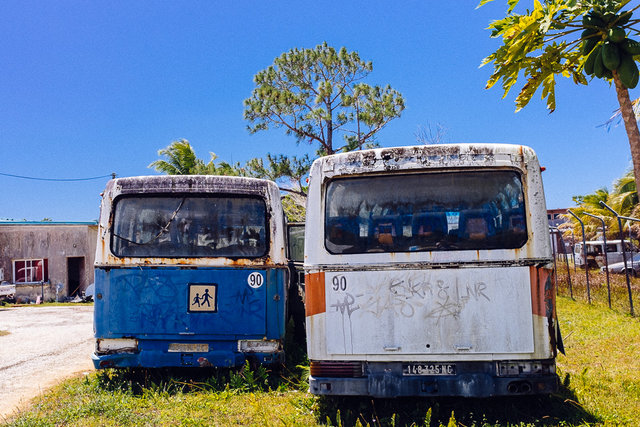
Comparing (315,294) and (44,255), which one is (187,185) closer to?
(315,294)

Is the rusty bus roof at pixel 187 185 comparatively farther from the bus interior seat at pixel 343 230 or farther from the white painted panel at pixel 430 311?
the white painted panel at pixel 430 311

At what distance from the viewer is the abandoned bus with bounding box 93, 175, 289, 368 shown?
6418mm

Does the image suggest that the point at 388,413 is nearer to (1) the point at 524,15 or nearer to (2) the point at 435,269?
(2) the point at 435,269

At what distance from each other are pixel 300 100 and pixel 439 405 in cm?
1810

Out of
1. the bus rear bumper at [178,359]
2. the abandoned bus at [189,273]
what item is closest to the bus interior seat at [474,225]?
the abandoned bus at [189,273]

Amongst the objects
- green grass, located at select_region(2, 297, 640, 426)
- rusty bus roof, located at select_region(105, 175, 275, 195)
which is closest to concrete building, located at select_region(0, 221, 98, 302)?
green grass, located at select_region(2, 297, 640, 426)

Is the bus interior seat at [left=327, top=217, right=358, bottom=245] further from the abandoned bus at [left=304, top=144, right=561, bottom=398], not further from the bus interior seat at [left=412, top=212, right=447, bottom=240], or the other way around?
the bus interior seat at [left=412, top=212, right=447, bottom=240]

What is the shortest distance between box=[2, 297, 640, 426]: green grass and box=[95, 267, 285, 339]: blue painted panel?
0.58 m

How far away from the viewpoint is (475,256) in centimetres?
471

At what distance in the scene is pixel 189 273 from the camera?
21.2 ft

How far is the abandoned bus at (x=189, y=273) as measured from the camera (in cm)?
642

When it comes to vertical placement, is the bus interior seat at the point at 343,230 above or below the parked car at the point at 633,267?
above

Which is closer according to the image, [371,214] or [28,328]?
[371,214]

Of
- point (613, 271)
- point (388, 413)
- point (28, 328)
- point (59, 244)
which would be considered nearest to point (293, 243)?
point (388, 413)
